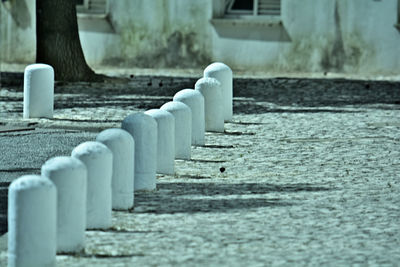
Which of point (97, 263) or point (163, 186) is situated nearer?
point (97, 263)

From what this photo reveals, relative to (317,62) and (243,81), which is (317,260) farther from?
(317,62)

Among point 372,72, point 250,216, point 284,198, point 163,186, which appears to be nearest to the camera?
point 250,216

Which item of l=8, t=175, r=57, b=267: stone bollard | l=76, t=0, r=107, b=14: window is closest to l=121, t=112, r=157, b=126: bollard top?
l=8, t=175, r=57, b=267: stone bollard

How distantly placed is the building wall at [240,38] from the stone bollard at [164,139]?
15.0m

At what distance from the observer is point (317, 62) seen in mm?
26078

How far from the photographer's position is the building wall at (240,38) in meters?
25.5

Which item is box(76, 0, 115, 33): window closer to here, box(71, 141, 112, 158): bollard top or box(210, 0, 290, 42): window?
box(210, 0, 290, 42): window

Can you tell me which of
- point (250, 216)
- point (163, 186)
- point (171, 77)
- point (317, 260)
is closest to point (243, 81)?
point (171, 77)

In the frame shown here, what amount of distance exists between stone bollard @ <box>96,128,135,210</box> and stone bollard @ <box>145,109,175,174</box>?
5.84 feet

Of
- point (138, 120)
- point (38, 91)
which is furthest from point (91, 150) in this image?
point (38, 91)

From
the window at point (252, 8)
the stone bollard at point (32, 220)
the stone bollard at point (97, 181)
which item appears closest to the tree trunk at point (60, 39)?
the window at point (252, 8)

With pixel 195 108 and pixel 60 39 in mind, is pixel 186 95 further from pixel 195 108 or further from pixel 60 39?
pixel 60 39

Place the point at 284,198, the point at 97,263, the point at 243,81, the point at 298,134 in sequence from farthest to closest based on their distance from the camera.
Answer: the point at 243,81
the point at 298,134
the point at 284,198
the point at 97,263

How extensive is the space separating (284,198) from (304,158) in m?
2.69
